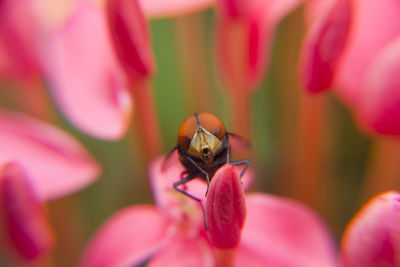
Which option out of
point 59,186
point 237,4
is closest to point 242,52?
point 237,4

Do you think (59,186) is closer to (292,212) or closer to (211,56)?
(292,212)

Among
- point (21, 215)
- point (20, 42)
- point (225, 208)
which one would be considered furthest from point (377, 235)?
point (20, 42)

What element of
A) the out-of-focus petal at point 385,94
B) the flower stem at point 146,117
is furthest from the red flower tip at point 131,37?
the out-of-focus petal at point 385,94

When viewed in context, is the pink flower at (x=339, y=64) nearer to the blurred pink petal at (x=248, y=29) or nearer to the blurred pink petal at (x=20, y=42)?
the blurred pink petal at (x=248, y=29)

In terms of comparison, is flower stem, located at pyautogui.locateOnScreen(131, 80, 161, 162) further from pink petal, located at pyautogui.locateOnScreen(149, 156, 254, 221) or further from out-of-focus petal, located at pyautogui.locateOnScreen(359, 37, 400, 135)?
out-of-focus petal, located at pyautogui.locateOnScreen(359, 37, 400, 135)

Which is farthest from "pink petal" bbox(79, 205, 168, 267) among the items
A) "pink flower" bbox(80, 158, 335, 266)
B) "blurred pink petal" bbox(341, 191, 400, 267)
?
"blurred pink petal" bbox(341, 191, 400, 267)
